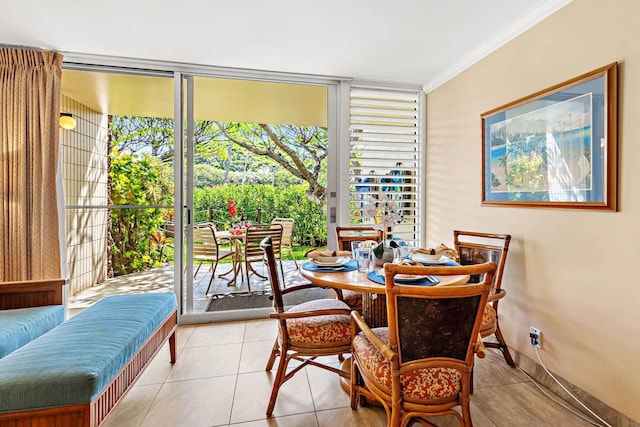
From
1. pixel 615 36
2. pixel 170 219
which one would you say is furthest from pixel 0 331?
pixel 615 36

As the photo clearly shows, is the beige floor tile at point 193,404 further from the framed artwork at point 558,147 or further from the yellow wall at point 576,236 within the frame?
the framed artwork at point 558,147

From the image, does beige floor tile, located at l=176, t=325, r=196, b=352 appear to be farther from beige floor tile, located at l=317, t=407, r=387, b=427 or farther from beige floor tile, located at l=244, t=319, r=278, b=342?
beige floor tile, located at l=317, t=407, r=387, b=427

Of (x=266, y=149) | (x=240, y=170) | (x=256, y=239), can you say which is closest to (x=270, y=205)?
(x=240, y=170)

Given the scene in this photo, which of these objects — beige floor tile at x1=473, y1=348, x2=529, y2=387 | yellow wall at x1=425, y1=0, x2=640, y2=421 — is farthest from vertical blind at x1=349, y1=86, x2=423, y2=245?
beige floor tile at x1=473, y1=348, x2=529, y2=387

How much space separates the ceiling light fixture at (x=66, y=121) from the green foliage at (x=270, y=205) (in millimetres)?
2300

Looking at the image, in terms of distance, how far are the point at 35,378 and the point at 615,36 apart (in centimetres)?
316

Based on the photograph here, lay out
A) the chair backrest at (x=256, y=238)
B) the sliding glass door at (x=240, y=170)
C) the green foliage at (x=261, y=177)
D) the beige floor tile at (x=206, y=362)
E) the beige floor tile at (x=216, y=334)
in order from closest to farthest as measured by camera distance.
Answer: the beige floor tile at (x=206, y=362), the beige floor tile at (x=216, y=334), the sliding glass door at (x=240, y=170), the chair backrest at (x=256, y=238), the green foliage at (x=261, y=177)

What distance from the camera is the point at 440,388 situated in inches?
50.3

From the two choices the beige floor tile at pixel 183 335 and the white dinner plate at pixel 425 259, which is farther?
the beige floor tile at pixel 183 335

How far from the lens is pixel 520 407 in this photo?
1803 mm

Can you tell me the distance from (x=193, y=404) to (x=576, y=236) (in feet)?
8.19

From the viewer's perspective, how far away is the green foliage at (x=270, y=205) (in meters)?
5.25

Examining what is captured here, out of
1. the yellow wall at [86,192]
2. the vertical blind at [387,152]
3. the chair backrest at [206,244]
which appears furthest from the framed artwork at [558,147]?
the yellow wall at [86,192]

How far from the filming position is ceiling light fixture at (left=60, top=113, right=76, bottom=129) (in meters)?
2.93
